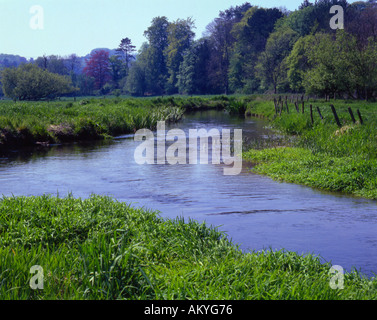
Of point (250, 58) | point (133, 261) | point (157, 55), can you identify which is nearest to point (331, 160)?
point (133, 261)

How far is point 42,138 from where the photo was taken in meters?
21.9

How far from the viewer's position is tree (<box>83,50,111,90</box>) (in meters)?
104

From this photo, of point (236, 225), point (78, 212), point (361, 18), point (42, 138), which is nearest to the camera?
point (78, 212)

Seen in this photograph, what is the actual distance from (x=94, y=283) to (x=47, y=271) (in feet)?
2.14

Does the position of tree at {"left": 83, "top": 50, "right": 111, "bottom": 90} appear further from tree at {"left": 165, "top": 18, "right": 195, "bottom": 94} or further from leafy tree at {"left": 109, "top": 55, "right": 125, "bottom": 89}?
tree at {"left": 165, "top": 18, "right": 195, "bottom": 94}

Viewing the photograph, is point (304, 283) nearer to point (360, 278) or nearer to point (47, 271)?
point (360, 278)

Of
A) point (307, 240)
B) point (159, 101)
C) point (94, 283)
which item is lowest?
point (307, 240)

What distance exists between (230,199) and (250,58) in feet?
244

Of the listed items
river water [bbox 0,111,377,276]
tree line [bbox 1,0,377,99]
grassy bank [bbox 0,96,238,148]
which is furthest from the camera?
tree line [bbox 1,0,377,99]

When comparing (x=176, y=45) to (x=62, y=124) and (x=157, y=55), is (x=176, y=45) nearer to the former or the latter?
(x=157, y=55)

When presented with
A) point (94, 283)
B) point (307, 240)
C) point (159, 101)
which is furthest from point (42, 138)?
point (159, 101)

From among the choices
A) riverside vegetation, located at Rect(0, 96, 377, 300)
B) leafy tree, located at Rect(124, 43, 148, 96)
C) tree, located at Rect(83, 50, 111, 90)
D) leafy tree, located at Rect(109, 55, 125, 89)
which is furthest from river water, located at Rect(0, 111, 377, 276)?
leafy tree, located at Rect(109, 55, 125, 89)

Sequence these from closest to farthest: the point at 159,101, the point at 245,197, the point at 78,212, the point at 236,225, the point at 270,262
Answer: the point at 270,262, the point at 78,212, the point at 236,225, the point at 245,197, the point at 159,101

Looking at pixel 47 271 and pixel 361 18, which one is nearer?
pixel 47 271
